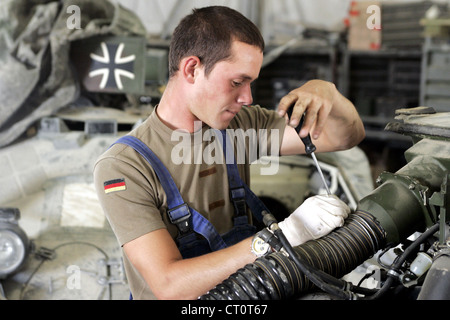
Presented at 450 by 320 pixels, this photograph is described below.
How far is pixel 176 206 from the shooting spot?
1.38 metres

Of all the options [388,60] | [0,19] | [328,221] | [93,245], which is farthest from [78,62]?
[388,60]

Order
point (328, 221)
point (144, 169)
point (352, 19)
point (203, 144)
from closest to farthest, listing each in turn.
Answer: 1. point (328, 221)
2. point (144, 169)
3. point (203, 144)
4. point (352, 19)

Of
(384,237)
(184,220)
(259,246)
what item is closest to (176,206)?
(184,220)

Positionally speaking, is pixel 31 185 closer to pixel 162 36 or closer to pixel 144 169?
pixel 144 169

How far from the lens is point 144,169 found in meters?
1.36

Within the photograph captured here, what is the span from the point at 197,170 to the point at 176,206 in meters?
0.16

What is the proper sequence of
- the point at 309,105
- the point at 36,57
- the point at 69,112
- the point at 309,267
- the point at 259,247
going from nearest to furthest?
the point at 309,267 < the point at 259,247 < the point at 309,105 < the point at 36,57 < the point at 69,112

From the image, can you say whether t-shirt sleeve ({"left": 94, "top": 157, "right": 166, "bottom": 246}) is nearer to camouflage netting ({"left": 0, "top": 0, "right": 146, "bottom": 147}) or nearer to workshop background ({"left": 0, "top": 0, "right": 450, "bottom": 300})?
workshop background ({"left": 0, "top": 0, "right": 450, "bottom": 300})

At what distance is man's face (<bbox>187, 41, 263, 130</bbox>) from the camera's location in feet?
4.36

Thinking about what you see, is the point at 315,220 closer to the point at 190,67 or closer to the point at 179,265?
the point at 179,265

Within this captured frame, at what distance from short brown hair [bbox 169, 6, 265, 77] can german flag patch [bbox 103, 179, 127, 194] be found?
1.22 ft

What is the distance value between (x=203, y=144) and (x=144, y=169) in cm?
24

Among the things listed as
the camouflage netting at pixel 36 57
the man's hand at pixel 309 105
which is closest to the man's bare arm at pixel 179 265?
the man's hand at pixel 309 105

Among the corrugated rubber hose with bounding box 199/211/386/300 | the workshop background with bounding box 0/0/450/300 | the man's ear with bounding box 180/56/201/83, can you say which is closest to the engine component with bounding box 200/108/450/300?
the corrugated rubber hose with bounding box 199/211/386/300
